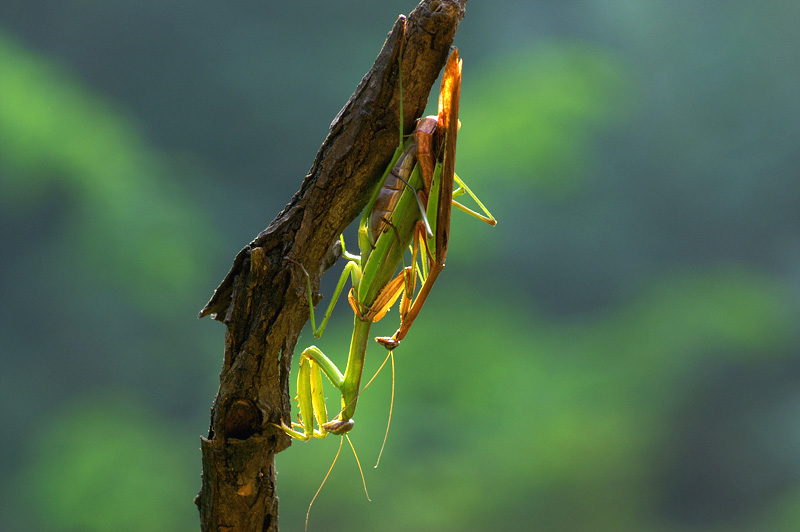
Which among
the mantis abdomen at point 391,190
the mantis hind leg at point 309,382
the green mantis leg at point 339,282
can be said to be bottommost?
the mantis hind leg at point 309,382

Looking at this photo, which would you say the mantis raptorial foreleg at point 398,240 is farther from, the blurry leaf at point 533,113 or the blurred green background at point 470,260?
the blurry leaf at point 533,113

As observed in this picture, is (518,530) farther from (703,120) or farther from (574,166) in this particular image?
(703,120)

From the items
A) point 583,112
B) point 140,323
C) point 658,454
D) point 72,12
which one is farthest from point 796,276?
point 72,12

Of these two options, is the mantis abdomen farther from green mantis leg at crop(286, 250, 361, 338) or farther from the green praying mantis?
green mantis leg at crop(286, 250, 361, 338)

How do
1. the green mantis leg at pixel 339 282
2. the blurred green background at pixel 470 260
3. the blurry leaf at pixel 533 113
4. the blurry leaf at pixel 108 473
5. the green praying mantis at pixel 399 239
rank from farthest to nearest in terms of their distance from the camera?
the blurry leaf at pixel 533 113, the blurred green background at pixel 470 260, the blurry leaf at pixel 108 473, the green mantis leg at pixel 339 282, the green praying mantis at pixel 399 239

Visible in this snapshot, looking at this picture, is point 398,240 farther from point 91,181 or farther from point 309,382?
point 91,181

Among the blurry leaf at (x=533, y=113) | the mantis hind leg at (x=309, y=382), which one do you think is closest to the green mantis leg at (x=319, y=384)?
the mantis hind leg at (x=309, y=382)
